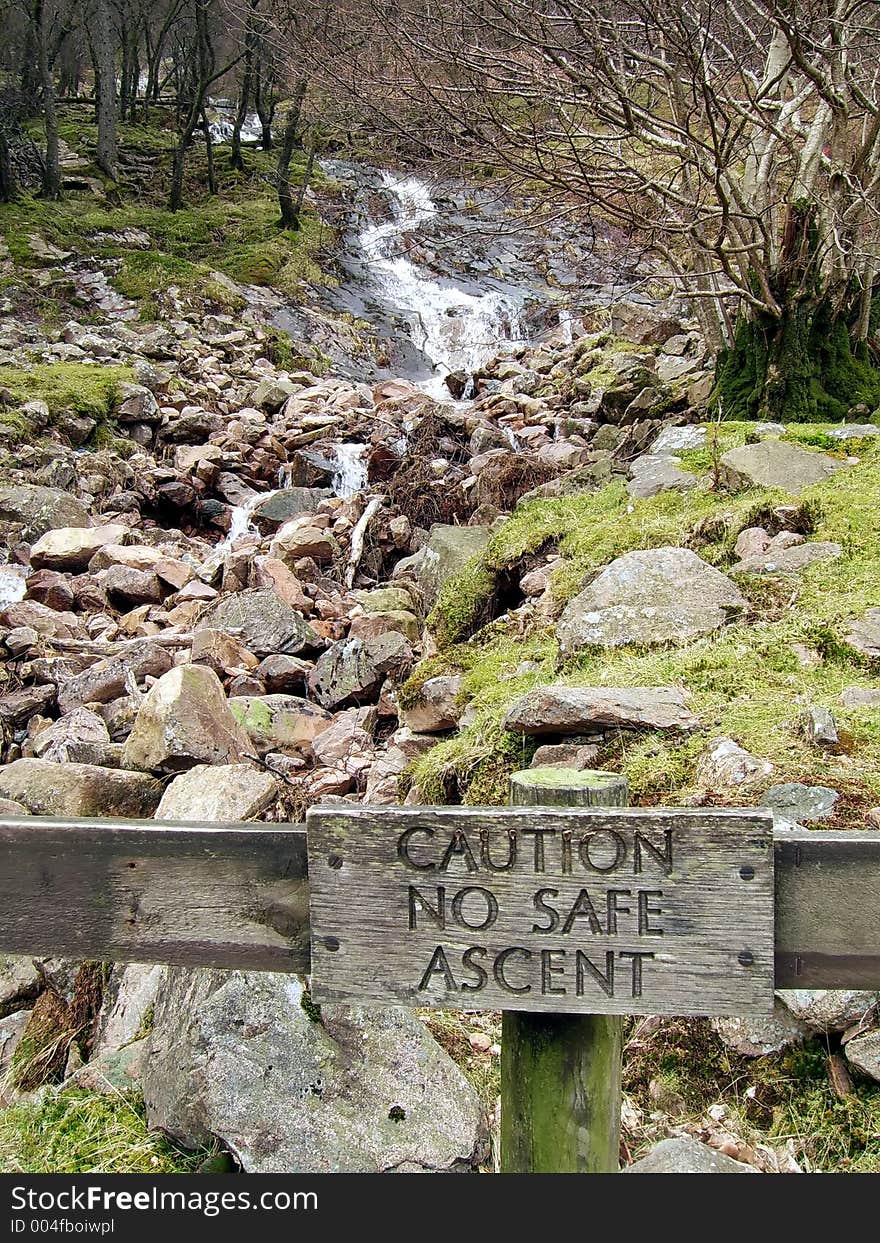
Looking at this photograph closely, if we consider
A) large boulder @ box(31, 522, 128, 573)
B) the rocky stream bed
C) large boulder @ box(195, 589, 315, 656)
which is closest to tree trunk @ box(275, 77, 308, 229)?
the rocky stream bed

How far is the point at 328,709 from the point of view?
578 cm

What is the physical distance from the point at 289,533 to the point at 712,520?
4.87m

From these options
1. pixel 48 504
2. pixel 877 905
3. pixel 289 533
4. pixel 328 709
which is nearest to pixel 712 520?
pixel 328 709

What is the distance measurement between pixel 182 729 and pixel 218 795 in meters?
0.78

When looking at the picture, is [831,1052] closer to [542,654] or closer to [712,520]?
[542,654]

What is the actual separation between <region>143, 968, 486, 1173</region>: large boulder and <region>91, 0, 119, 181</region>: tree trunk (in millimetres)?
23081

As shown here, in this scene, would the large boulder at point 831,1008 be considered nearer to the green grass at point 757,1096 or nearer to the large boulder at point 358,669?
the green grass at point 757,1096

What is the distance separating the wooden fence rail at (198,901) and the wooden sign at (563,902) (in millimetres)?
82

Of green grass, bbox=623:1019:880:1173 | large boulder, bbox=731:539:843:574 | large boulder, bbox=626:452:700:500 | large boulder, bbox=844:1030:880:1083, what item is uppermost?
large boulder, bbox=626:452:700:500

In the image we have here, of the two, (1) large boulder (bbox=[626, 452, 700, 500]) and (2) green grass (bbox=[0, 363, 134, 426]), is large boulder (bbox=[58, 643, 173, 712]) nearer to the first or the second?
(1) large boulder (bbox=[626, 452, 700, 500])

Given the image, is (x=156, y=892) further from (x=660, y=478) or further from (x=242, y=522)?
(x=242, y=522)

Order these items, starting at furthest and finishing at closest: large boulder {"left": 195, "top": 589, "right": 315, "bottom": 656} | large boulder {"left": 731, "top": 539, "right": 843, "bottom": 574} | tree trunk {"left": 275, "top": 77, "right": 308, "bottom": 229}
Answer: tree trunk {"left": 275, "top": 77, "right": 308, "bottom": 229}, large boulder {"left": 195, "top": 589, "right": 315, "bottom": 656}, large boulder {"left": 731, "top": 539, "right": 843, "bottom": 574}

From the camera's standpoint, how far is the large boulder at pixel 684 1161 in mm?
1691

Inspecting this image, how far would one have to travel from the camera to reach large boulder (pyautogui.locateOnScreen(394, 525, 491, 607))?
6332 millimetres
